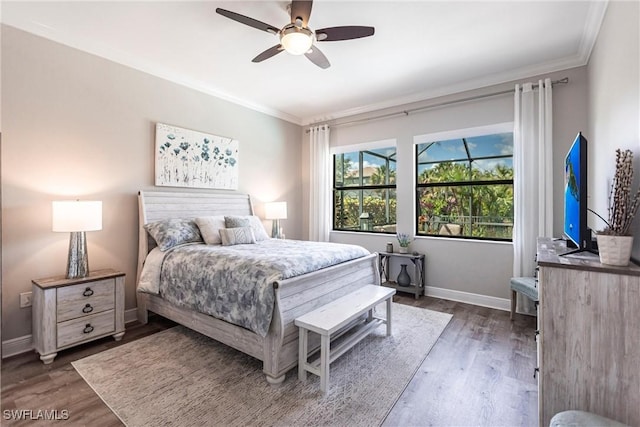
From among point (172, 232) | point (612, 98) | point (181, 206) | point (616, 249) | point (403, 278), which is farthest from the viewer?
point (403, 278)

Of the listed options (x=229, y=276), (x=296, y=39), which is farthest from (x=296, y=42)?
(x=229, y=276)

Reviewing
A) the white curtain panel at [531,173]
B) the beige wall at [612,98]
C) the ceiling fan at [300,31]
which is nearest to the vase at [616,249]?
the beige wall at [612,98]

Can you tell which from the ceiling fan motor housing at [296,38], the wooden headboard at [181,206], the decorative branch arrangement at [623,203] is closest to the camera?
the decorative branch arrangement at [623,203]

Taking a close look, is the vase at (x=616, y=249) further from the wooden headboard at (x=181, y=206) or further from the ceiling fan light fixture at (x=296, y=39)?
the wooden headboard at (x=181, y=206)

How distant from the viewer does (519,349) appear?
2547mm

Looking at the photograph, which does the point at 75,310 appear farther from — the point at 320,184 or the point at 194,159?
the point at 320,184

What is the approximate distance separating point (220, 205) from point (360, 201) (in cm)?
226

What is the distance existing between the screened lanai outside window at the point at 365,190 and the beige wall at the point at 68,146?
2.39 metres

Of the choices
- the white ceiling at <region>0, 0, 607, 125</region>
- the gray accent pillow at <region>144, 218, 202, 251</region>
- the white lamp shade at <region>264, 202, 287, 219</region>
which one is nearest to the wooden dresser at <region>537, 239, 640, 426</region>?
the white ceiling at <region>0, 0, 607, 125</region>

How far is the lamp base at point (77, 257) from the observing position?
8.34ft

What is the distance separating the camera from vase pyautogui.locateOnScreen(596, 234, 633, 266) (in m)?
1.35

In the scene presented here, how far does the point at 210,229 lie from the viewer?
3.36 m

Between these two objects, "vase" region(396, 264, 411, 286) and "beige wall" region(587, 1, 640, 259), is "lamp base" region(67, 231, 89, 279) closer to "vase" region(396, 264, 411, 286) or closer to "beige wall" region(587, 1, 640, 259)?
"vase" region(396, 264, 411, 286)

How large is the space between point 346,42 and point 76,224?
113 inches
